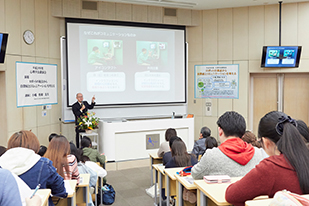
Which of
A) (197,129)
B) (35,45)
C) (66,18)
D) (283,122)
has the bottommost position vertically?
(197,129)

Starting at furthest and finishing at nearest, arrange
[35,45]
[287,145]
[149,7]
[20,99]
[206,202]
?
[149,7] < [35,45] < [20,99] < [206,202] < [287,145]

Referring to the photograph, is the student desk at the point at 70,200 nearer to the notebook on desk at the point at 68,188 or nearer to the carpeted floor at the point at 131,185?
the notebook on desk at the point at 68,188

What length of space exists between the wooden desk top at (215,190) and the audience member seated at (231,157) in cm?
9

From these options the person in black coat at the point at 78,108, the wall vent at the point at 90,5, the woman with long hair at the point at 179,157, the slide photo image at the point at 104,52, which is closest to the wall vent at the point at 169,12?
the slide photo image at the point at 104,52

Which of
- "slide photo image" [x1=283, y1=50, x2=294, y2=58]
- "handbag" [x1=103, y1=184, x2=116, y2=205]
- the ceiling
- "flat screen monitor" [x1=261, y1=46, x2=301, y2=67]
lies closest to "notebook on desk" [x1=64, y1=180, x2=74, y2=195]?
"handbag" [x1=103, y1=184, x2=116, y2=205]

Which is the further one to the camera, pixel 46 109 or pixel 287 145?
pixel 46 109

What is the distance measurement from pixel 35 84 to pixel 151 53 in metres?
2.80

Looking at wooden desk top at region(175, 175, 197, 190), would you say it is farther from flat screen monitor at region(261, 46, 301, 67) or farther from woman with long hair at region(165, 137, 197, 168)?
flat screen monitor at region(261, 46, 301, 67)

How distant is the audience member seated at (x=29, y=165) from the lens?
1.86m

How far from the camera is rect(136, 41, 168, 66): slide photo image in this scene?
269 inches

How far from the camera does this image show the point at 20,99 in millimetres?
5387

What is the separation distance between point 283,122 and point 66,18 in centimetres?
565

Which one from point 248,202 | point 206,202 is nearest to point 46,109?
point 206,202

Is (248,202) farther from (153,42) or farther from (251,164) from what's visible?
(153,42)
